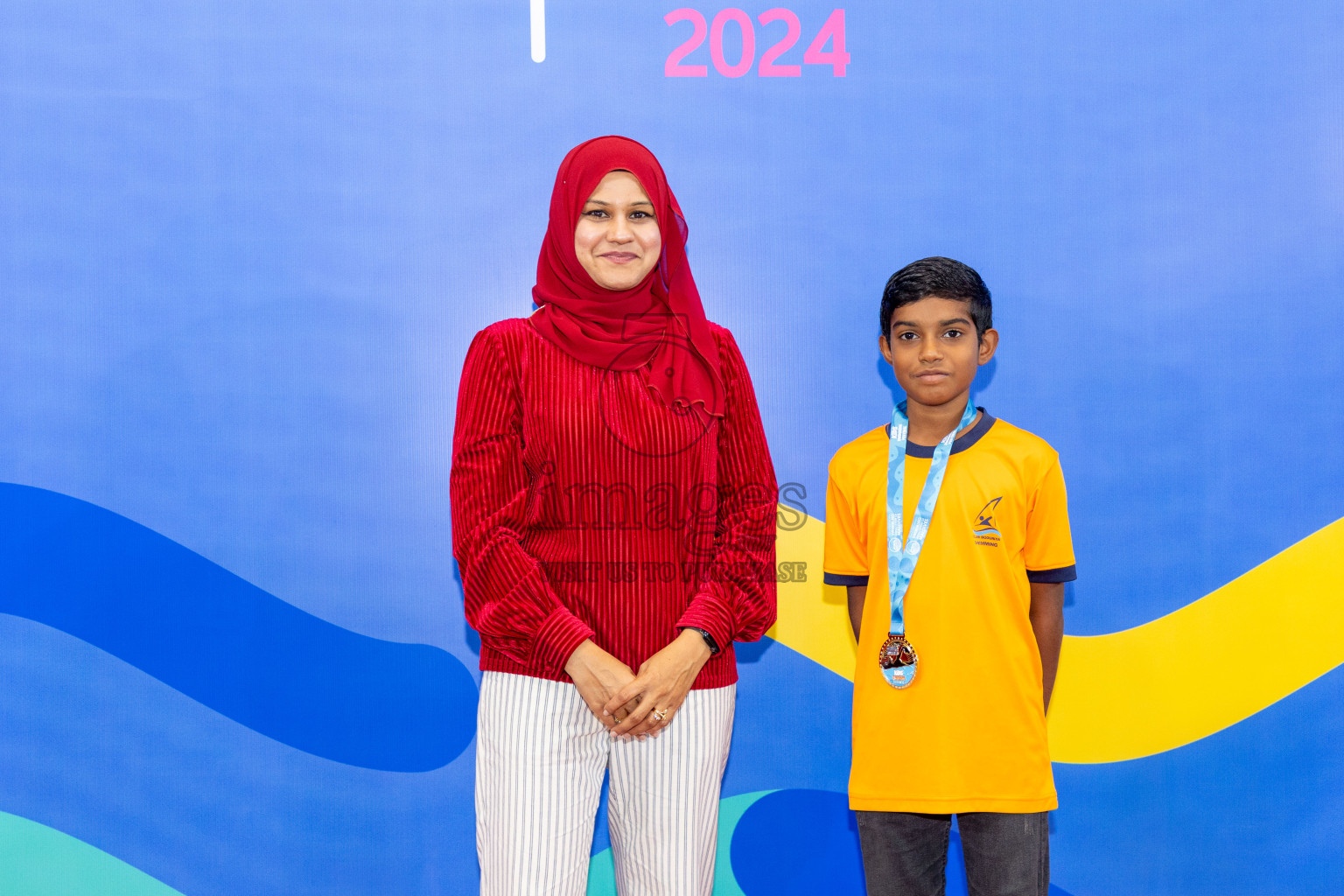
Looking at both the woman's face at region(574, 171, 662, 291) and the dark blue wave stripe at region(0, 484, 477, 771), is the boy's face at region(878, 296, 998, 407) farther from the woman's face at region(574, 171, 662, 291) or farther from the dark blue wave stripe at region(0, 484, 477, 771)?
the dark blue wave stripe at region(0, 484, 477, 771)

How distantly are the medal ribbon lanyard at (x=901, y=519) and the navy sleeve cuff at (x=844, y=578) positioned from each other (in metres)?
0.11

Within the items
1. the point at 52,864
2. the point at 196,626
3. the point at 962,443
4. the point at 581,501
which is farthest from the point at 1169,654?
the point at 52,864

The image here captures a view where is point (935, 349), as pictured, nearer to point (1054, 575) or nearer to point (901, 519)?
point (901, 519)

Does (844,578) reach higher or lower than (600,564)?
lower

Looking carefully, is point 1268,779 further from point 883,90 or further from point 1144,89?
point 883,90

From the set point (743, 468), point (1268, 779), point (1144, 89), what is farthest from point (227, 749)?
point (1144, 89)

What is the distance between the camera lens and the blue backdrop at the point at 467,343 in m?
2.12

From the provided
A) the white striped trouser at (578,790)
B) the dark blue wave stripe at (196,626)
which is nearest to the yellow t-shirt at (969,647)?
the white striped trouser at (578,790)

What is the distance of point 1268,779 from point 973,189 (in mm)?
1541

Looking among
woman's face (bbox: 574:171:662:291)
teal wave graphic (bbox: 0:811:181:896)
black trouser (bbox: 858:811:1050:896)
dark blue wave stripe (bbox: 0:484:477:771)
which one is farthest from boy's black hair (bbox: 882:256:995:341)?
teal wave graphic (bbox: 0:811:181:896)

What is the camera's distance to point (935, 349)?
1.65 m

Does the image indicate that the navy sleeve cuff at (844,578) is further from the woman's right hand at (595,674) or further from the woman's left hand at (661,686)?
the woman's right hand at (595,674)

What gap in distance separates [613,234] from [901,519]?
0.70m

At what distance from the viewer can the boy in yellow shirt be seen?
1581mm
